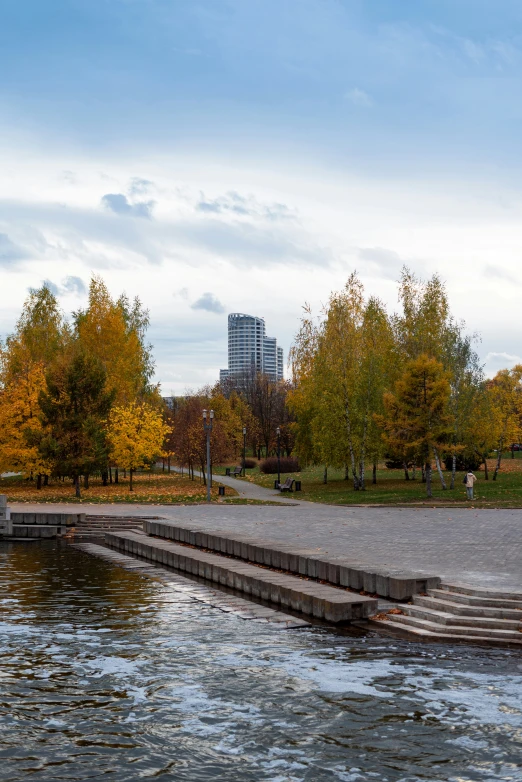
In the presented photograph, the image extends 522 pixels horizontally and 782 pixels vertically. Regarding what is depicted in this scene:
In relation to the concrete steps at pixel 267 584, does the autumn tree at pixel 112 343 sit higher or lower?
higher

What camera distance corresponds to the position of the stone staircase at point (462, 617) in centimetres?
1073

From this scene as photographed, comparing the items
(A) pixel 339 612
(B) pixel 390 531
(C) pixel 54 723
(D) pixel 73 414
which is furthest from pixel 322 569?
(D) pixel 73 414

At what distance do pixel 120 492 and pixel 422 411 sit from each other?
16.9m

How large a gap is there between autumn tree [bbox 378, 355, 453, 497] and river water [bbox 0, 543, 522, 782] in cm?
2506

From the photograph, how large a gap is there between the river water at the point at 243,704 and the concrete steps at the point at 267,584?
0.70 meters

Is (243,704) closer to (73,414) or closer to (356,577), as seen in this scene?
(356,577)

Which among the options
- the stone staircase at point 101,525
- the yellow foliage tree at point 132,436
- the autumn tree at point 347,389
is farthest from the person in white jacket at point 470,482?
the yellow foliage tree at point 132,436

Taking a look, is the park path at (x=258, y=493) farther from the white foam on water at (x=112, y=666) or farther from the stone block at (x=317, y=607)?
the white foam on water at (x=112, y=666)

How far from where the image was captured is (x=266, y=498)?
126ft

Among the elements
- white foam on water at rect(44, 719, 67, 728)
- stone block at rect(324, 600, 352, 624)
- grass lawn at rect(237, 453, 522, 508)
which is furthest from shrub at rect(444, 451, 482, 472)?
white foam on water at rect(44, 719, 67, 728)

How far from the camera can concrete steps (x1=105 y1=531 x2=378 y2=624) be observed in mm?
12156

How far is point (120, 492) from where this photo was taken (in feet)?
141

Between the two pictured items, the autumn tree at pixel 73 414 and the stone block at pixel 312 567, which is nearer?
the stone block at pixel 312 567

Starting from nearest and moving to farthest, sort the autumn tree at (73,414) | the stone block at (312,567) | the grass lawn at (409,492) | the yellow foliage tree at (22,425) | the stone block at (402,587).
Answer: the stone block at (402,587)
the stone block at (312,567)
the grass lawn at (409,492)
the autumn tree at (73,414)
the yellow foliage tree at (22,425)
